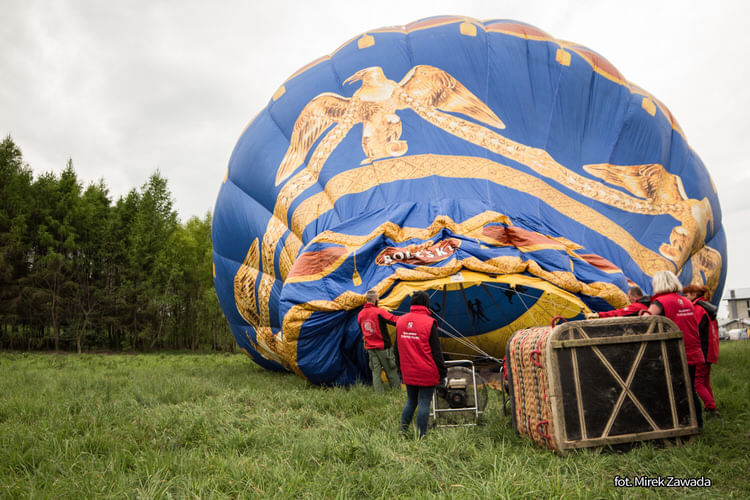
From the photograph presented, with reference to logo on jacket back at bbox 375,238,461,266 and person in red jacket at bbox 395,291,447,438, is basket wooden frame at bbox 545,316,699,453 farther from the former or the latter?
logo on jacket back at bbox 375,238,461,266

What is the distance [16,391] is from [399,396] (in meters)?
4.73

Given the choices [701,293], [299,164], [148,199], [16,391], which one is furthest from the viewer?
[148,199]

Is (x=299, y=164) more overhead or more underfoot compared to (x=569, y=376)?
more overhead

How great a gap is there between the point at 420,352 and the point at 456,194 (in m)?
3.09

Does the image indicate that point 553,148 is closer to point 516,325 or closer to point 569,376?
point 516,325

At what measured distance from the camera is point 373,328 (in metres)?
5.47

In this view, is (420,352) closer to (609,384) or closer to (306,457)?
(306,457)

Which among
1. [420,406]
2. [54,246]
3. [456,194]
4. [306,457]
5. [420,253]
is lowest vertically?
[306,457]

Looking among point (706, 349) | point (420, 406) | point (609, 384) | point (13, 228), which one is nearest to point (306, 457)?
point (420, 406)

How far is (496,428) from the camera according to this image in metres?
4.01

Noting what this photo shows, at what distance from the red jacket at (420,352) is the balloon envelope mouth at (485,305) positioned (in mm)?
1416

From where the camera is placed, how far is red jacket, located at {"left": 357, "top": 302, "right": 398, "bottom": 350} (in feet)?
17.7

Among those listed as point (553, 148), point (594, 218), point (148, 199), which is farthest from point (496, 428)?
point (148, 199)

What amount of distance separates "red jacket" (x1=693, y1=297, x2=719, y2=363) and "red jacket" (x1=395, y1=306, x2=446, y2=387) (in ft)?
7.39
